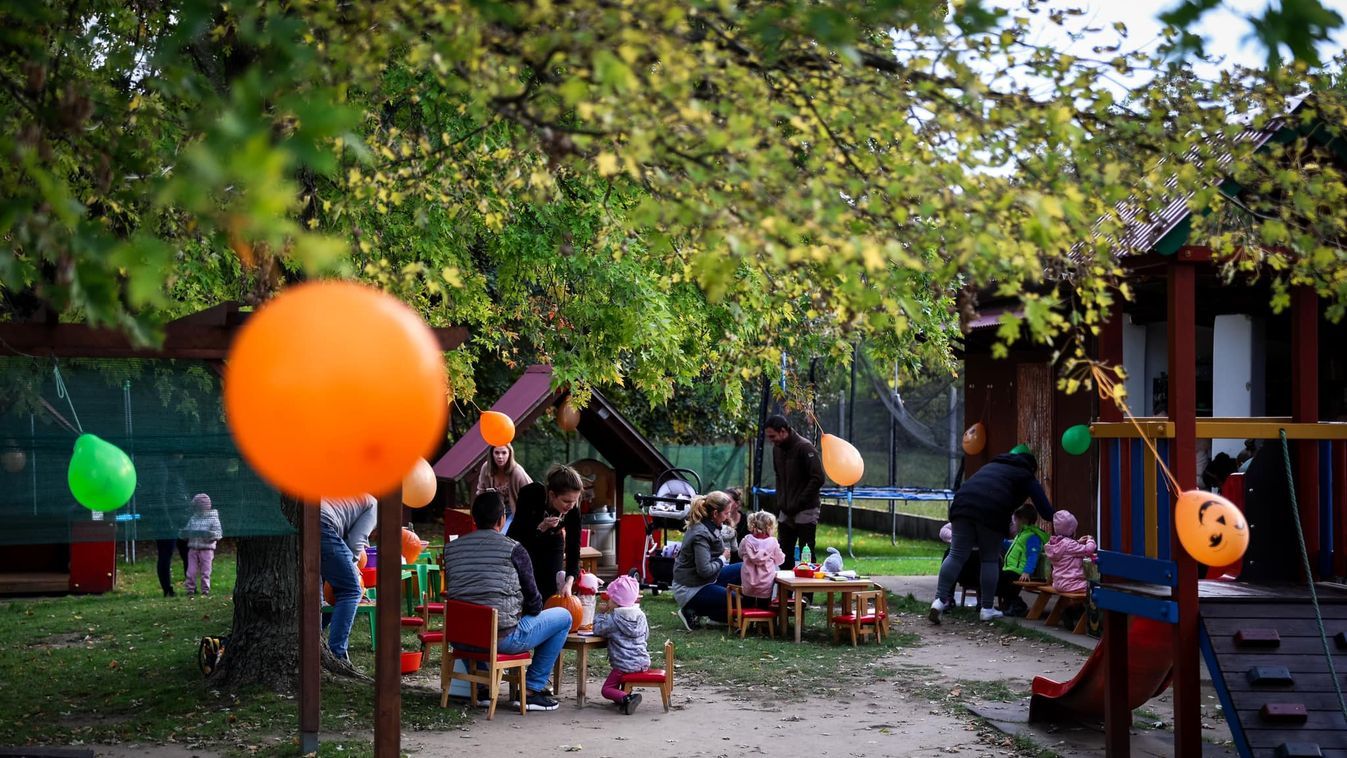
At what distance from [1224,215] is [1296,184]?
52 centimetres

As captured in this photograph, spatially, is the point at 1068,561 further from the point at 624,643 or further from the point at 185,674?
the point at 185,674

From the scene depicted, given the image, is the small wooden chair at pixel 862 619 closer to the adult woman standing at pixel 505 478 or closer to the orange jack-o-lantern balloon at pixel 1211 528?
the adult woman standing at pixel 505 478

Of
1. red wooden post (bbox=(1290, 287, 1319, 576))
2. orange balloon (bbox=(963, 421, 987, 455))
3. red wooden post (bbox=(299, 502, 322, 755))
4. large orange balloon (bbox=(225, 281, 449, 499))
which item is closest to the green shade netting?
red wooden post (bbox=(299, 502, 322, 755))

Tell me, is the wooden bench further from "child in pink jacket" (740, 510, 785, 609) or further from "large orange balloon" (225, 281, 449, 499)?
"large orange balloon" (225, 281, 449, 499)

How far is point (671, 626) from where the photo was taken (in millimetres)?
13406

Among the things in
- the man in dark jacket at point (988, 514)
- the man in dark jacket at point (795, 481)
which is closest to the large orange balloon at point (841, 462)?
the man in dark jacket at point (795, 481)

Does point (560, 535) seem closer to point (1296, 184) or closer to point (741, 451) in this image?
point (1296, 184)

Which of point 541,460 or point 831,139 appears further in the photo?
point 541,460

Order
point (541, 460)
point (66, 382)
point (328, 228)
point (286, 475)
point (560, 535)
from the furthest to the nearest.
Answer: point (541, 460), point (560, 535), point (328, 228), point (66, 382), point (286, 475)

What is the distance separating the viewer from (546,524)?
9.80m

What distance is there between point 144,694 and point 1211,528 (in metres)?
7.69

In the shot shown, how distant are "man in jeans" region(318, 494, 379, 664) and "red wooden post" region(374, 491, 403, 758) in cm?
248

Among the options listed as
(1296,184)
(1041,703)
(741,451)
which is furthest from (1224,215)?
(741,451)

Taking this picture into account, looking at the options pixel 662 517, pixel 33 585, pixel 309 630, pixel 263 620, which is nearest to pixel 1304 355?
pixel 309 630
